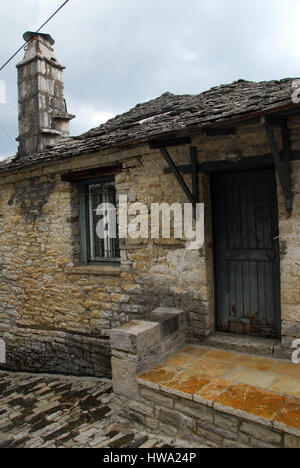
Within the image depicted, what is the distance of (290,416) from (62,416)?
273cm

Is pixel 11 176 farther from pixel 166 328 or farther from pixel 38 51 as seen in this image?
pixel 166 328

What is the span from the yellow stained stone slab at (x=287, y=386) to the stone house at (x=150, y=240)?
0.51 m

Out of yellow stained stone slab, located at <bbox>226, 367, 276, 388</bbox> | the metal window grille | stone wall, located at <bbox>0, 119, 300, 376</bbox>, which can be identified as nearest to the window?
the metal window grille

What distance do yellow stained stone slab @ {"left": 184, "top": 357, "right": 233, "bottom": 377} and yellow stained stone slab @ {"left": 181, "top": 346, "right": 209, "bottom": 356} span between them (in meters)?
0.18

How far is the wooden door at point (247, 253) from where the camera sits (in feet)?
13.5

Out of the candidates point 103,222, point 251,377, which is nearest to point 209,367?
point 251,377

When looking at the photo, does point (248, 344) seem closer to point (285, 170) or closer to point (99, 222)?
point (285, 170)

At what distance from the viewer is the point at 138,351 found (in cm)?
358

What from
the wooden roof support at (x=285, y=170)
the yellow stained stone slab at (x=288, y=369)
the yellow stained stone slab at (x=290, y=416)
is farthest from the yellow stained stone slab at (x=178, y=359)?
the wooden roof support at (x=285, y=170)

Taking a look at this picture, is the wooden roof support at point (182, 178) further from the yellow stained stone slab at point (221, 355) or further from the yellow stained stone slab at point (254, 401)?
the yellow stained stone slab at point (254, 401)

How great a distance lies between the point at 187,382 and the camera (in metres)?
3.35

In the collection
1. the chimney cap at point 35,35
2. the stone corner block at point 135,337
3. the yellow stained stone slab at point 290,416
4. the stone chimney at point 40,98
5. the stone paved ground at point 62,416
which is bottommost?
the stone paved ground at point 62,416

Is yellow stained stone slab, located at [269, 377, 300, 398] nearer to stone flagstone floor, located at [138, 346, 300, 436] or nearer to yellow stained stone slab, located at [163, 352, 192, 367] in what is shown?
stone flagstone floor, located at [138, 346, 300, 436]

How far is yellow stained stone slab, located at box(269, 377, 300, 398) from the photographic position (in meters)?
3.04
